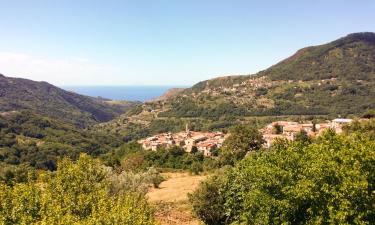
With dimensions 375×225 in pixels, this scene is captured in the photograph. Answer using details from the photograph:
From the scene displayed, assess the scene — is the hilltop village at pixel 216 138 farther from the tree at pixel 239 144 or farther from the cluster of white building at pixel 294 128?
the tree at pixel 239 144

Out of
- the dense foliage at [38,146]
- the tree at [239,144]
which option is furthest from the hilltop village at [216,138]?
the tree at [239,144]

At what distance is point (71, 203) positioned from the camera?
23.3 m

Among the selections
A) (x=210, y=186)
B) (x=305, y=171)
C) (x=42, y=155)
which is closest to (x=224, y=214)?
(x=210, y=186)

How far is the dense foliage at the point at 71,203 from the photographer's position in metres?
19.6

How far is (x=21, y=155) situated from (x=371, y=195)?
152501mm

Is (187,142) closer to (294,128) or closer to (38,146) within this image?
(294,128)

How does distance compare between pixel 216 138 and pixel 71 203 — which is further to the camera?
pixel 216 138

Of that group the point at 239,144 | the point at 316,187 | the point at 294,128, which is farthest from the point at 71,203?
the point at 294,128

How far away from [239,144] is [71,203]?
48.2m

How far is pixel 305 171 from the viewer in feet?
78.5

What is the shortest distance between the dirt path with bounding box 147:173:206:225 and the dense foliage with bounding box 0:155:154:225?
38.6 ft

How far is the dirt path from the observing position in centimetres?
3838

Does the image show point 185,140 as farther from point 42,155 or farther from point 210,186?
point 210,186

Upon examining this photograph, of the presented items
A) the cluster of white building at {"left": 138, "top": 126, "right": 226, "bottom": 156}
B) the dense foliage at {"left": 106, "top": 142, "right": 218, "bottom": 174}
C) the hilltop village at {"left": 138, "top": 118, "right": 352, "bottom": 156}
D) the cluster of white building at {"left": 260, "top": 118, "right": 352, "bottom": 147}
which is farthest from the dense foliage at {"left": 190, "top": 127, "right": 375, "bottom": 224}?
the cluster of white building at {"left": 138, "top": 126, "right": 226, "bottom": 156}
